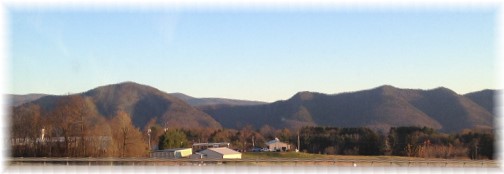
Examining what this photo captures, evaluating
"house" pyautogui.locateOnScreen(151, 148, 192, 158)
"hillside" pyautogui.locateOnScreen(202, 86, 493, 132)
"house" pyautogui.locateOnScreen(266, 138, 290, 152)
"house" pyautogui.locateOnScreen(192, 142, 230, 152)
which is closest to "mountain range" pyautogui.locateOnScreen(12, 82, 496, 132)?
"hillside" pyautogui.locateOnScreen(202, 86, 493, 132)

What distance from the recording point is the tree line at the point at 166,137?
39.8ft

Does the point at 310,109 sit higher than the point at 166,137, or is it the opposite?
the point at 310,109

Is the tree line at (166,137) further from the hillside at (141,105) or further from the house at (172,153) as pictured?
the house at (172,153)

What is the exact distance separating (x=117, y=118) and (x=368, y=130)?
534 cm

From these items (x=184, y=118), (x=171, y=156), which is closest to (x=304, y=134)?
(x=184, y=118)

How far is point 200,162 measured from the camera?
30.3 feet

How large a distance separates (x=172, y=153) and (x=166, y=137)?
2.97ft

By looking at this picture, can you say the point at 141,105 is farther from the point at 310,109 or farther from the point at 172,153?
the point at 310,109

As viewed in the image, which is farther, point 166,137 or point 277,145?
point 277,145

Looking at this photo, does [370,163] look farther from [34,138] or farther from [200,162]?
[34,138]

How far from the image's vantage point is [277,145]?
45.3 ft

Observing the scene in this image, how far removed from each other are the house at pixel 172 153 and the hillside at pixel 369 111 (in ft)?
6.92

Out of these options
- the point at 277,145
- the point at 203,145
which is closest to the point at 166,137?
the point at 203,145

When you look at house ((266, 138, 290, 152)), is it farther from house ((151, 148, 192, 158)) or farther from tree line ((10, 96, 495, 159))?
house ((151, 148, 192, 158))
